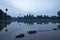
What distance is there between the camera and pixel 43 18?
162 m

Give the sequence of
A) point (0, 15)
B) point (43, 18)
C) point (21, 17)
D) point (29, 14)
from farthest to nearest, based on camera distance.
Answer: point (21, 17)
point (29, 14)
point (43, 18)
point (0, 15)

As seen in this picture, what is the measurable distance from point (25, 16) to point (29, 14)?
255 inches

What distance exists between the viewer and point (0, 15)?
114438mm

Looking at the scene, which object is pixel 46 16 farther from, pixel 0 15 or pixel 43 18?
pixel 0 15

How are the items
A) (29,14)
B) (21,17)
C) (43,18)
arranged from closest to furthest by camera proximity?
(43,18)
(29,14)
(21,17)

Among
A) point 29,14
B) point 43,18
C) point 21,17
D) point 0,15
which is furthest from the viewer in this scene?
point 21,17

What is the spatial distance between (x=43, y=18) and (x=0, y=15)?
63758 millimetres

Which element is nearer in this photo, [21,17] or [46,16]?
[46,16]

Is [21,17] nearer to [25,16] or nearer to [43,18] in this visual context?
[25,16]

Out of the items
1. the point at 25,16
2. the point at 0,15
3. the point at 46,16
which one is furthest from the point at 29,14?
the point at 0,15

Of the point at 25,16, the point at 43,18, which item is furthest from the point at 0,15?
the point at 25,16

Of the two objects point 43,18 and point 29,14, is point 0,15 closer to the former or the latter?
point 43,18

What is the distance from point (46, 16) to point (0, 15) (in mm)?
72742

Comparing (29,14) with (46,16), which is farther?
(29,14)
